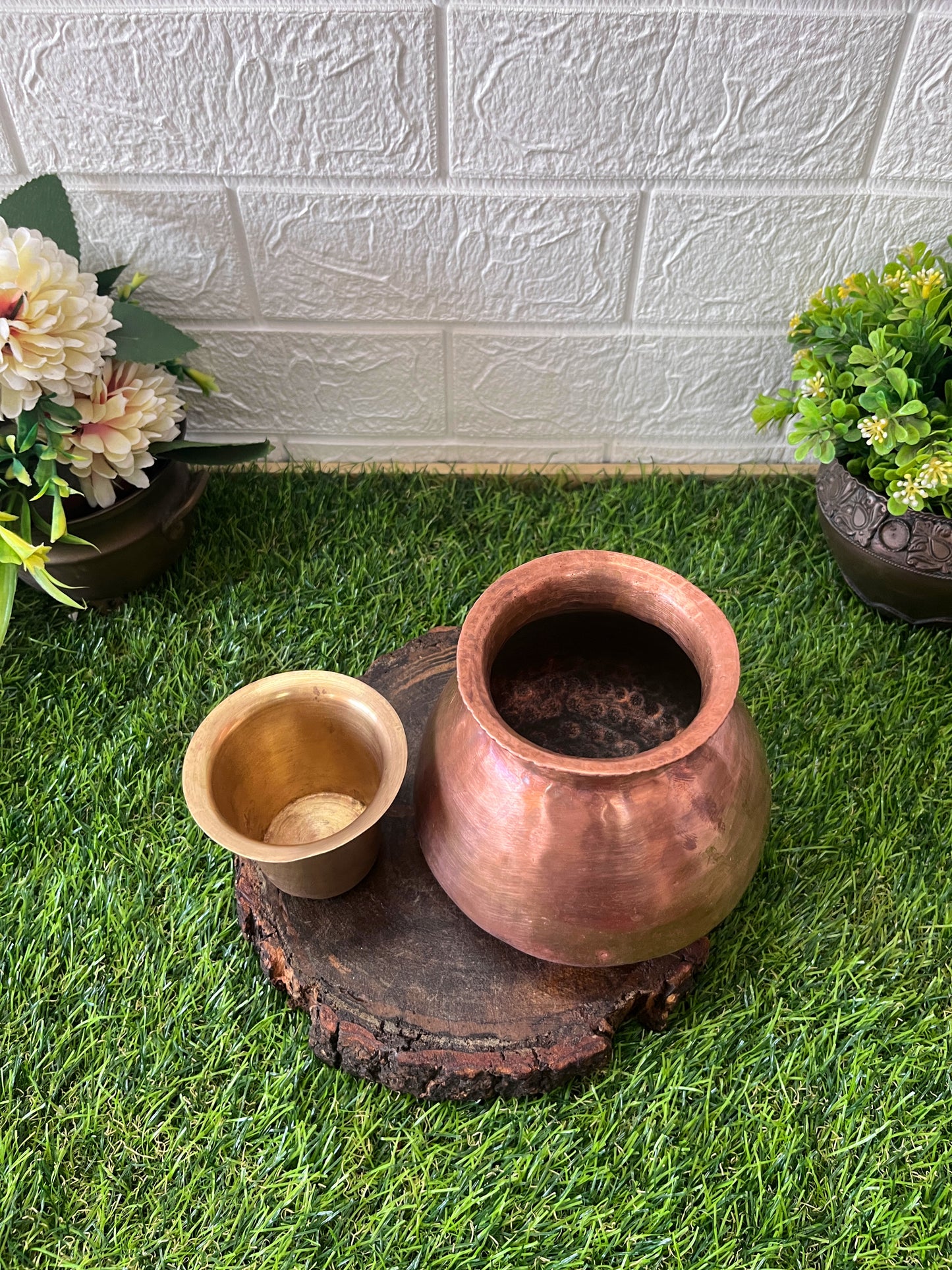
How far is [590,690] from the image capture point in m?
1.16

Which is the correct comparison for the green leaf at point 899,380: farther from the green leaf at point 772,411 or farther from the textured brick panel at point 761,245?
the textured brick panel at point 761,245

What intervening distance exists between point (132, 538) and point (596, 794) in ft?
2.95

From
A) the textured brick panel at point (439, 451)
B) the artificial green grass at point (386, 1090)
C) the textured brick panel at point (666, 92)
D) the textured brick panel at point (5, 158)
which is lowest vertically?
the artificial green grass at point (386, 1090)

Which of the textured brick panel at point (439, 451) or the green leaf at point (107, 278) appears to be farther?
the textured brick panel at point (439, 451)

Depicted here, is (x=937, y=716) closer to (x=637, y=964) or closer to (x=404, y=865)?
(x=637, y=964)

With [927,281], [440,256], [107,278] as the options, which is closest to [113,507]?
[107,278]

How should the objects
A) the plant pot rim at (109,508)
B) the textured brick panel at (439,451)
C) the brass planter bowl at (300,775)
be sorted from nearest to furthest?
the brass planter bowl at (300,775)
the plant pot rim at (109,508)
the textured brick panel at (439,451)

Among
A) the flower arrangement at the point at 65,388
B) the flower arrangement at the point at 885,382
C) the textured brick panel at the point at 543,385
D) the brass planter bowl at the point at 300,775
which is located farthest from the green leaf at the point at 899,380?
the flower arrangement at the point at 65,388

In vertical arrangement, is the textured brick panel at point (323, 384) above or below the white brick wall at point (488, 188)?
below

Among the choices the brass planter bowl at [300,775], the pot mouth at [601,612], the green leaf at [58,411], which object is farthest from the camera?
the green leaf at [58,411]

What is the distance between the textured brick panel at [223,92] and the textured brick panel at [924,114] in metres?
0.65

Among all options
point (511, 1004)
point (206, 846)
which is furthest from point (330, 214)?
point (511, 1004)

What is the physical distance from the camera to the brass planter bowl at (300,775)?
0.98 meters

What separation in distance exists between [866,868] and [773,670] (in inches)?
13.0
